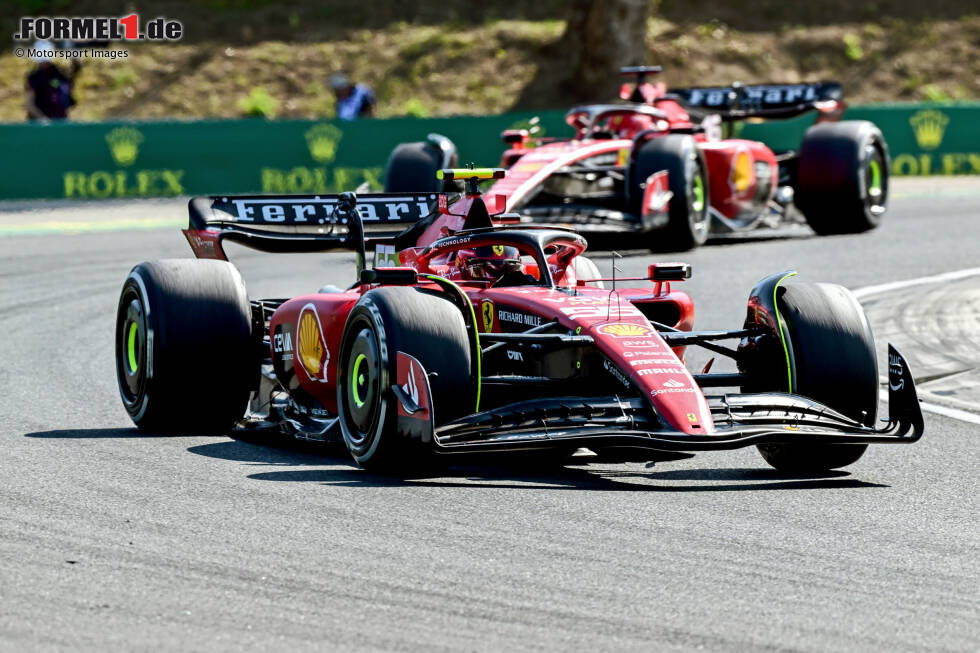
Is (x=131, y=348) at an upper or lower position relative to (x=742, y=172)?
lower

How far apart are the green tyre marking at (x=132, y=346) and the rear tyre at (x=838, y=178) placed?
11.8m

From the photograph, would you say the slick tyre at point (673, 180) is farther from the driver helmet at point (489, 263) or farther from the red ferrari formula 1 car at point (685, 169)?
the driver helmet at point (489, 263)

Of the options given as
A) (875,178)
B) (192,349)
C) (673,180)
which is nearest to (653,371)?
(192,349)

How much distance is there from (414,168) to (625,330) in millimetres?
11308

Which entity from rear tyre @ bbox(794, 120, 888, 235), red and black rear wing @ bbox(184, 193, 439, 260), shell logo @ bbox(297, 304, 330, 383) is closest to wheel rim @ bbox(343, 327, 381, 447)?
shell logo @ bbox(297, 304, 330, 383)

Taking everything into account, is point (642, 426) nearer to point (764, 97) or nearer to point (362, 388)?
point (362, 388)

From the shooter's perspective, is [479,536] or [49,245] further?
[49,245]

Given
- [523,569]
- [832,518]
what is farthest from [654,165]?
[523,569]

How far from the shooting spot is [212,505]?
695 centimetres

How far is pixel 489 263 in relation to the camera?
29.1 feet

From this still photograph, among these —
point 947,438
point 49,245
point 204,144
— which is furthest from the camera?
point 204,144

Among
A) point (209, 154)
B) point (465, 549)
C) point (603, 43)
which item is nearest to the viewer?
point (465, 549)

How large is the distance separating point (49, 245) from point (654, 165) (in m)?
7.05

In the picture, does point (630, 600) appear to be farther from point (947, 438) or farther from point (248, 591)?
point (947, 438)
